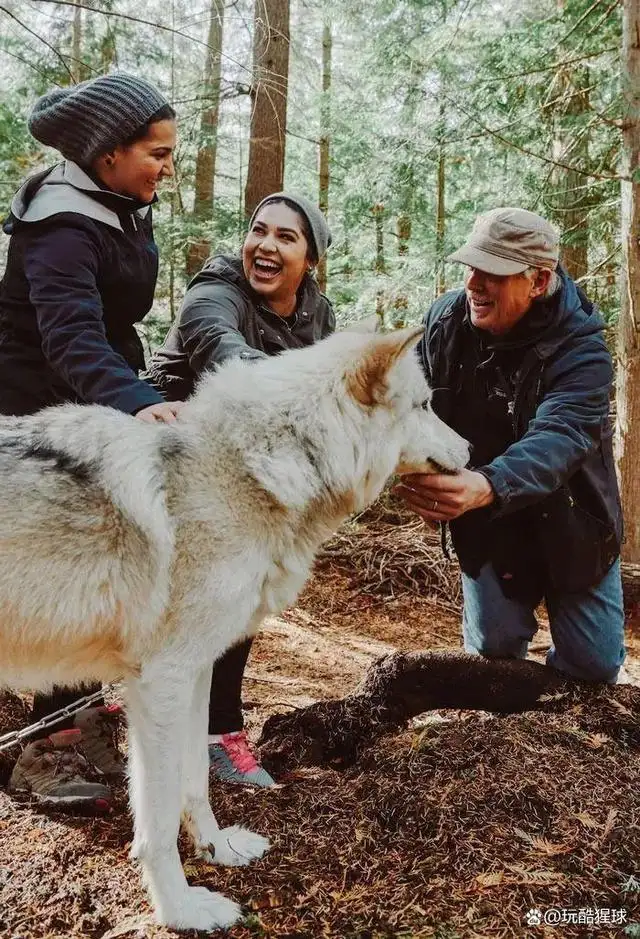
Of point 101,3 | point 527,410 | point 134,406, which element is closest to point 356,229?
point 101,3

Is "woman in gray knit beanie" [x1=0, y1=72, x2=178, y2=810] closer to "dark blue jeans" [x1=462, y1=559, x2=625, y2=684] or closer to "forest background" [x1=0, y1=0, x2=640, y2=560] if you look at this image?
"dark blue jeans" [x1=462, y1=559, x2=625, y2=684]

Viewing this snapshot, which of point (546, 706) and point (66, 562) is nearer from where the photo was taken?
point (66, 562)

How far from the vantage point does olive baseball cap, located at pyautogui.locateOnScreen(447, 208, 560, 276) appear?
3877mm

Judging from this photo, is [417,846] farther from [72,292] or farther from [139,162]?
[139,162]

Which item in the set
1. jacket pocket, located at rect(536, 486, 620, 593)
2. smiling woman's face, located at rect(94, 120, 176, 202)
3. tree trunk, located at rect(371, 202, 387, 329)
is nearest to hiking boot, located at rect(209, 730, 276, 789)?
jacket pocket, located at rect(536, 486, 620, 593)

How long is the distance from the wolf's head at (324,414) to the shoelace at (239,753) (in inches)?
69.6

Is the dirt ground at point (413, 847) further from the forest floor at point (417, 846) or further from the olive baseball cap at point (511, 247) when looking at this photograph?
the olive baseball cap at point (511, 247)

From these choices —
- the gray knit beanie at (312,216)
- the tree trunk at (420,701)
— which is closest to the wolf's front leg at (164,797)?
Result: the tree trunk at (420,701)

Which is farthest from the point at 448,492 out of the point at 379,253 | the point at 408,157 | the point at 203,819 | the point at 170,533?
the point at 379,253

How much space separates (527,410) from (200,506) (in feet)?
7.49

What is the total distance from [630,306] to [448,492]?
5.63 meters

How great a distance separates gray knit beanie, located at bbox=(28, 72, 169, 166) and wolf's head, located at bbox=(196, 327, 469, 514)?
4.11ft

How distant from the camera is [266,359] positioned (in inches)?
126

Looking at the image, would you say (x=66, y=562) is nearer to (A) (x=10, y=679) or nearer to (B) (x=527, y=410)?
(A) (x=10, y=679)
